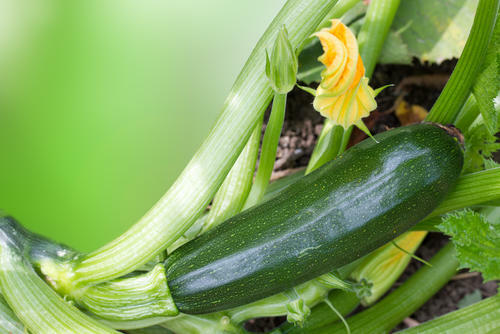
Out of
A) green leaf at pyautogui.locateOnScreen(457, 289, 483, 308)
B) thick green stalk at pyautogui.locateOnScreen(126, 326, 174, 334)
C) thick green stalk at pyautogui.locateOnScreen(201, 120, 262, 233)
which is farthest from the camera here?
green leaf at pyautogui.locateOnScreen(457, 289, 483, 308)

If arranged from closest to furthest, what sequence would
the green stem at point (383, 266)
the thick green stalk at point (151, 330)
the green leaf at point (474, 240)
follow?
the green leaf at point (474, 240), the thick green stalk at point (151, 330), the green stem at point (383, 266)

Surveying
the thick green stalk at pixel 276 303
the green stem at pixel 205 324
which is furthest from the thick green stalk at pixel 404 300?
the green stem at pixel 205 324

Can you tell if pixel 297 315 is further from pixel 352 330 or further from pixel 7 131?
pixel 7 131

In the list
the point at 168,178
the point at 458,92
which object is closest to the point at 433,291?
the point at 458,92

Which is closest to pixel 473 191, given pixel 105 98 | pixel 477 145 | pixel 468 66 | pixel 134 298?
pixel 477 145

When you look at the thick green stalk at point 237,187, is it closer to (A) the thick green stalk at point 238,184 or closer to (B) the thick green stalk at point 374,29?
(A) the thick green stalk at point 238,184

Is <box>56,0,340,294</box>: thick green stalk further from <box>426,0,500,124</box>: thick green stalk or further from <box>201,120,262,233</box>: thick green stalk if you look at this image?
<box>426,0,500,124</box>: thick green stalk

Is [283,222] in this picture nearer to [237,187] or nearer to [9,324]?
[237,187]

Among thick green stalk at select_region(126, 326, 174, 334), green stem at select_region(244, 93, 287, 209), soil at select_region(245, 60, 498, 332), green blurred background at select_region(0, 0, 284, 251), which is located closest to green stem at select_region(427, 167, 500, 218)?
green stem at select_region(244, 93, 287, 209)
